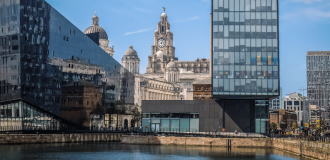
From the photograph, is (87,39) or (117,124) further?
(117,124)

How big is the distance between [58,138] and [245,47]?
3600cm

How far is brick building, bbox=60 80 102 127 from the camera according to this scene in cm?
9050

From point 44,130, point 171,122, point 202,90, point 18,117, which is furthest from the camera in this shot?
point 202,90

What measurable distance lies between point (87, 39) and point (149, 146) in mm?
29632

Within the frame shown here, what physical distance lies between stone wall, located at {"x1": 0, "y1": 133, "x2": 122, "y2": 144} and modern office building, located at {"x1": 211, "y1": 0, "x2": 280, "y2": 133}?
930 inches

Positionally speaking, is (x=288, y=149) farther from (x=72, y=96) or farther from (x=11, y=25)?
(x=11, y=25)

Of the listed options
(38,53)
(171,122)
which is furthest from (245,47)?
(38,53)

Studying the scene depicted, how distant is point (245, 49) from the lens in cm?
8106

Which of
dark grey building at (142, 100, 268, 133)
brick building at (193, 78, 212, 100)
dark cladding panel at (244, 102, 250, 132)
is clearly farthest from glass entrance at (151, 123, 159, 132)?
brick building at (193, 78, 212, 100)

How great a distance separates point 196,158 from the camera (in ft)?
203

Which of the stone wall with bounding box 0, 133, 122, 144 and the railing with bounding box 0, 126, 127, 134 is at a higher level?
the railing with bounding box 0, 126, 127, 134

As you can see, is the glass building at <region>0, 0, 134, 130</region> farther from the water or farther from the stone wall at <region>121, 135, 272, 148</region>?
the stone wall at <region>121, 135, 272, 148</region>

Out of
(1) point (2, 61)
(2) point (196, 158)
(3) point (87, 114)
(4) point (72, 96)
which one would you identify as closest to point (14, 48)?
(1) point (2, 61)

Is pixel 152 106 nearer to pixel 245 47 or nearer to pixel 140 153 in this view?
pixel 245 47
